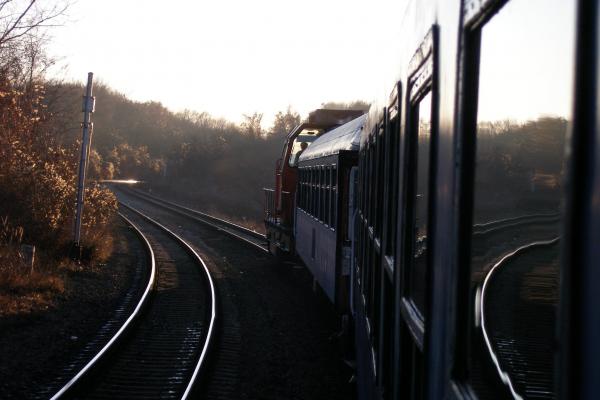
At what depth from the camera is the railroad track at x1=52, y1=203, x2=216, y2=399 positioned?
7934 mm

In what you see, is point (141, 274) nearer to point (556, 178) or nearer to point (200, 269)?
point (200, 269)

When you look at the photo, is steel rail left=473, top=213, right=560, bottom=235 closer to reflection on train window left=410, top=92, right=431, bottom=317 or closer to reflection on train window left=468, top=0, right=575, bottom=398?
reflection on train window left=468, top=0, right=575, bottom=398

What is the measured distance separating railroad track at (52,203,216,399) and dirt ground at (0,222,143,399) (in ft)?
1.24

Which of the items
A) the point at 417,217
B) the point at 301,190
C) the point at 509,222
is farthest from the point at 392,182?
the point at 301,190

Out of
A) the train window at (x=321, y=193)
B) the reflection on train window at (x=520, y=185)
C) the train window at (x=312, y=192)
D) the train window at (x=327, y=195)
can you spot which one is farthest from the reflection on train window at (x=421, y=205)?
the train window at (x=312, y=192)

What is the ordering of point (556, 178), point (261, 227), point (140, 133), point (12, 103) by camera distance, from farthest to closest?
point (140, 133) → point (261, 227) → point (12, 103) → point (556, 178)

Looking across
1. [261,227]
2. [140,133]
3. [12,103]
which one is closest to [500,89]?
[12,103]

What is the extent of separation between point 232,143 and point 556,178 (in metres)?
72.3

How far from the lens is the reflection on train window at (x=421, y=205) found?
2406 mm

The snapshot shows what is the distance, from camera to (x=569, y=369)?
1035 millimetres

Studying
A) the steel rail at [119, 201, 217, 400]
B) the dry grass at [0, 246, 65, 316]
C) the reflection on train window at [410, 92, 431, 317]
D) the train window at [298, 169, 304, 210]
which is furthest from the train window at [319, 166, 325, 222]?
the reflection on train window at [410, 92, 431, 317]

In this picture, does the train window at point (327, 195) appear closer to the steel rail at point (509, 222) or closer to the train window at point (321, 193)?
the train window at point (321, 193)

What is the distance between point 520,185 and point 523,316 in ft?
0.81

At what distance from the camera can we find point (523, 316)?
1393 millimetres
